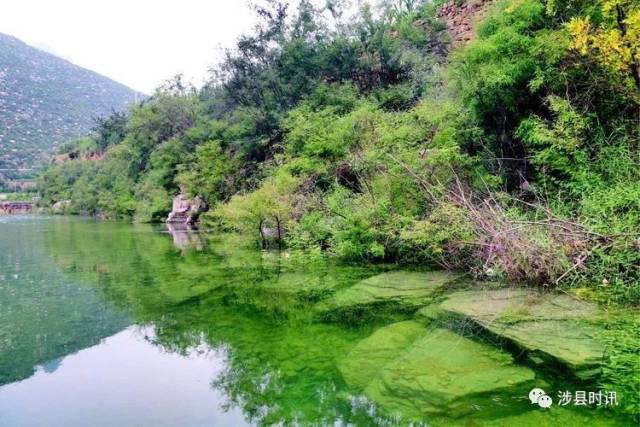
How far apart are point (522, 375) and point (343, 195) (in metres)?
8.36

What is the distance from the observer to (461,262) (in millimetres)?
10695

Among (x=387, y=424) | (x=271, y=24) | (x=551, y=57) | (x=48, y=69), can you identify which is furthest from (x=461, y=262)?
(x=48, y=69)

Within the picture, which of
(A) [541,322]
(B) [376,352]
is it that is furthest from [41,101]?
(A) [541,322]

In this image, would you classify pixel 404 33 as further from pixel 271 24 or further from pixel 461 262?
pixel 461 262

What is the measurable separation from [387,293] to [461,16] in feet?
80.6

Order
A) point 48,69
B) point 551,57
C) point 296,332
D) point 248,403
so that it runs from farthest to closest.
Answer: point 48,69, point 551,57, point 296,332, point 248,403

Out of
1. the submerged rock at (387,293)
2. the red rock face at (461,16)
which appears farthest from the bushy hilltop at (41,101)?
the submerged rock at (387,293)

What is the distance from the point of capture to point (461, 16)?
95.0ft

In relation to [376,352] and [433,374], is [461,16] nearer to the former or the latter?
[376,352]

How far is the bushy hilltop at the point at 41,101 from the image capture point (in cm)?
8225

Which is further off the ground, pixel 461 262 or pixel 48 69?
pixel 48 69
